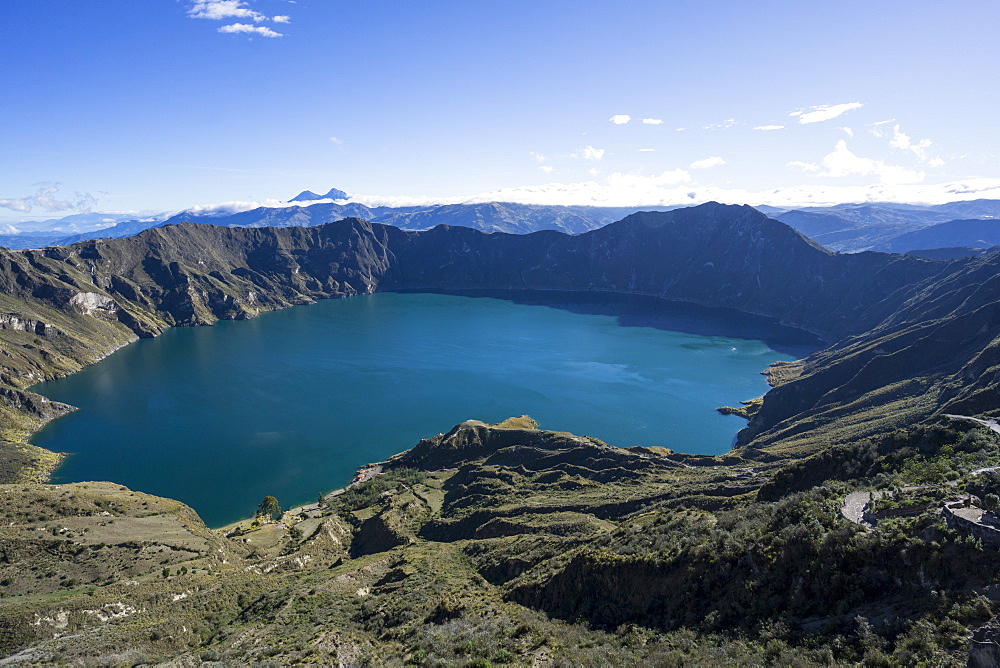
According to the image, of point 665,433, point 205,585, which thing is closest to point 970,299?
point 665,433

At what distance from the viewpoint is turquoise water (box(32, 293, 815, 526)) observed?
3829 inches

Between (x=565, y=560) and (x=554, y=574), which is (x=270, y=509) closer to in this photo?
(x=565, y=560)

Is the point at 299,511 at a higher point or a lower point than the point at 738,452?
lower

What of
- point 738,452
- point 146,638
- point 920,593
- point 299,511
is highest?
point 920,593

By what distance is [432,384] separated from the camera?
5851 inches

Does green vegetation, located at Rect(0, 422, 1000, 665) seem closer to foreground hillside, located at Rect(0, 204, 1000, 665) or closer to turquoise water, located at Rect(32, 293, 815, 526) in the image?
foreground hillside, located at Rect(0, 204, 1000, 665)

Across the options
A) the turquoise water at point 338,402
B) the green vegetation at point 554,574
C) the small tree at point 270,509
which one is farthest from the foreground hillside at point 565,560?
the turquoise water at point 338,402

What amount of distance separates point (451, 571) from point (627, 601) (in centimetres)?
1930

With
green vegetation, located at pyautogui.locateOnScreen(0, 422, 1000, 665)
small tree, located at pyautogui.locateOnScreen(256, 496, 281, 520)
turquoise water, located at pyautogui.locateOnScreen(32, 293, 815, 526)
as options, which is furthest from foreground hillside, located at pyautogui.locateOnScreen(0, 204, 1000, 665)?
turquoise water, located at pyautogui.locateOnScreen(32, 293, 815, 526)

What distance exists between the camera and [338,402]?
133m

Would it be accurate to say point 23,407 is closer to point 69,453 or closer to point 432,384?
point 69,453

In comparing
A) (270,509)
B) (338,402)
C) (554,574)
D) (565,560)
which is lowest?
(270,509)

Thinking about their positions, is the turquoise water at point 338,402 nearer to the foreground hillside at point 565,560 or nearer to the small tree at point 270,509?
the small tree at point 270,509

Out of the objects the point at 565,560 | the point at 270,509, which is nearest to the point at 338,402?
the point at 270,509
